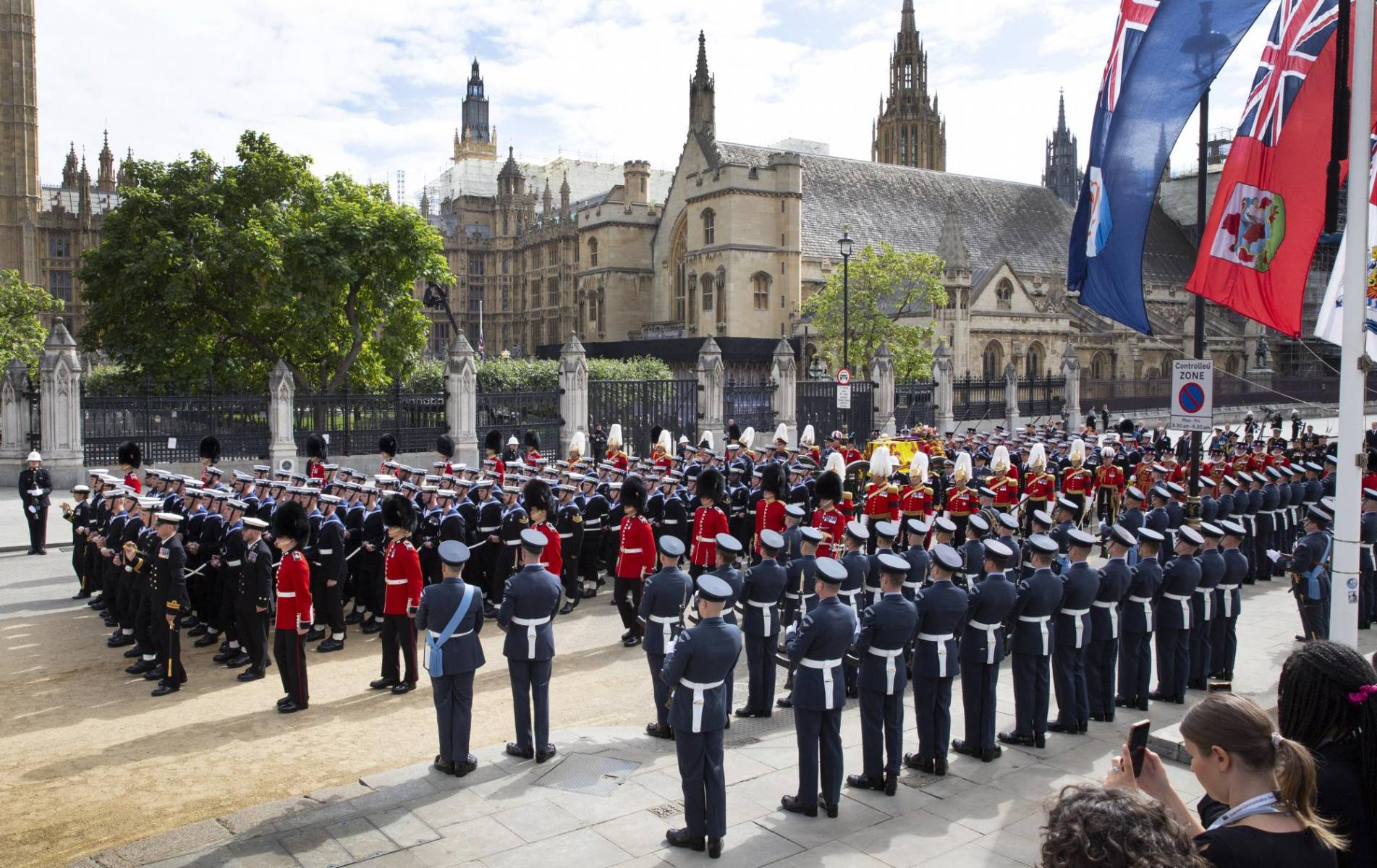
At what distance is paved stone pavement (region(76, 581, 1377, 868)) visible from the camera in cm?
616

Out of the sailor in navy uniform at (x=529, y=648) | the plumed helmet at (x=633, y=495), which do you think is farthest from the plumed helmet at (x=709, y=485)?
the sailor in navy uniform at (x=529, y=648)

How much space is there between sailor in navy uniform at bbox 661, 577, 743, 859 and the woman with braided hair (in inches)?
137

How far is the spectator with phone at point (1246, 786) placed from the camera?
288 cm

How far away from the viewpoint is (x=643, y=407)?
2725cm

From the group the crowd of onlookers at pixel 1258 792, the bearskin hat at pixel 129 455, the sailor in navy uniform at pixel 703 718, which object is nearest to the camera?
the crowd of onlookers at pixel 1258 792

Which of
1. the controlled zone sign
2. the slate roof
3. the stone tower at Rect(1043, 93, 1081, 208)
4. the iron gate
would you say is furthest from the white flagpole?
the stone tower at Rect(1043, 93, 1081, 208)

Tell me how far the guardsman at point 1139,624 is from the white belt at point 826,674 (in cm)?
358

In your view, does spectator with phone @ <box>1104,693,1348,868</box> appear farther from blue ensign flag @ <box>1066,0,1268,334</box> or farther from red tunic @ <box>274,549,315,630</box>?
red tunic @ <box>274,549,315,630</box>

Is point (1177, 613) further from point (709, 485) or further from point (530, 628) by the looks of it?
point (530, 628)

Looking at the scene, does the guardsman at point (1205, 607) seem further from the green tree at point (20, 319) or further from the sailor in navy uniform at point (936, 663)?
the green tree at point (20, 319)

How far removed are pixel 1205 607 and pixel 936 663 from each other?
372 centimetres

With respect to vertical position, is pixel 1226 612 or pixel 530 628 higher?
pixel 530 628

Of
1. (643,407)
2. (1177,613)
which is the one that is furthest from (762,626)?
(643,407)

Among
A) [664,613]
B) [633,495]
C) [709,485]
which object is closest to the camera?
[664,613]
